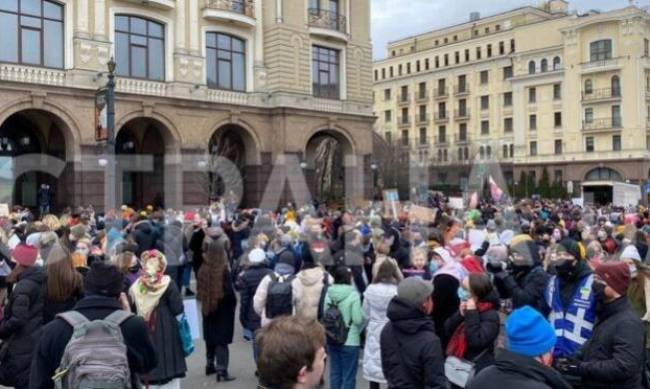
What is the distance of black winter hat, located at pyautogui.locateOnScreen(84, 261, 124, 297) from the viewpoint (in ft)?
14.5

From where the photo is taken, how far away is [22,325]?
17.4 ft

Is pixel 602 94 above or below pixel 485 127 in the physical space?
above

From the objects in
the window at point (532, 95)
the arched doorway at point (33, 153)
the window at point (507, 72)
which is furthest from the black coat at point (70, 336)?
the window at point (507, 72)

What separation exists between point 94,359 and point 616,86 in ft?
205

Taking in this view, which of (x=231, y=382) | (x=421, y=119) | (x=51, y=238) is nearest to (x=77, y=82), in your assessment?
(x=51, y=238)

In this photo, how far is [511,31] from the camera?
217ft

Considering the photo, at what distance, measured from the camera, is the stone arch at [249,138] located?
30342 mm

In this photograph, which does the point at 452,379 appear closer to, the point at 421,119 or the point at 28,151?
the point at 28,151

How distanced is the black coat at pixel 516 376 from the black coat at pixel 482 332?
176cm

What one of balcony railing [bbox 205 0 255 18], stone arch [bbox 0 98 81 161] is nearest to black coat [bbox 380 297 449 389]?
stone arch [bbox 0 98 81 161]

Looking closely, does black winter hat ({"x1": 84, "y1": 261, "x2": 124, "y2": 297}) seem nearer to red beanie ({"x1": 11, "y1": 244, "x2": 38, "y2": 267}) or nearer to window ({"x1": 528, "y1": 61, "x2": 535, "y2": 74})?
red beanie ({"x1": 11, "y1": 244, "x2": 38, "y2": 267})

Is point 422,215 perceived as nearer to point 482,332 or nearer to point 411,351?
point 482,332

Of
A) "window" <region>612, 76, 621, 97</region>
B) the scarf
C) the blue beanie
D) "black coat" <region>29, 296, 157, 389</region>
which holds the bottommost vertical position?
the scarf

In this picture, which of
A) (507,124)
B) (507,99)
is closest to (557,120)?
(507,124)
